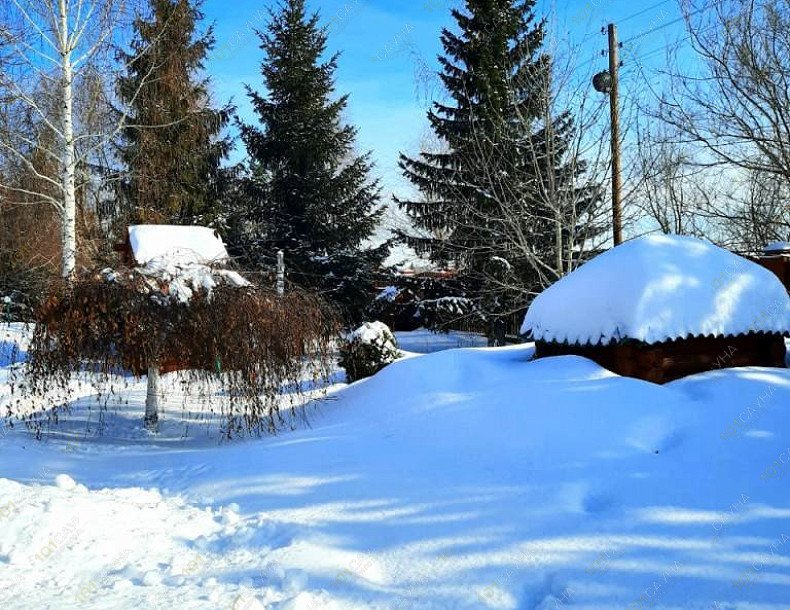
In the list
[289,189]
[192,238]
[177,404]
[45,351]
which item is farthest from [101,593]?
[289,189]

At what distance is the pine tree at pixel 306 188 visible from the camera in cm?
1759

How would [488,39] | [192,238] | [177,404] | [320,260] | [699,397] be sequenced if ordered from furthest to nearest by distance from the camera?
[320,260] → [488,39] → [192,238] → [177,404] → [699,397]

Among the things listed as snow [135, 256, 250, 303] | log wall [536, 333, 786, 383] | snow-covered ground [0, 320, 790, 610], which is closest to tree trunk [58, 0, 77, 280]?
snow [135, 256, 250, 303]

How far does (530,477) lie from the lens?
3.85 meters

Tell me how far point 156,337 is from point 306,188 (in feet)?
41.2

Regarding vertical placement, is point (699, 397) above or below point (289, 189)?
below

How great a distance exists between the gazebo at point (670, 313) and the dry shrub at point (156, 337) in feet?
10.8

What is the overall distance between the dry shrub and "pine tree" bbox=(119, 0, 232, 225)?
39.8 ft

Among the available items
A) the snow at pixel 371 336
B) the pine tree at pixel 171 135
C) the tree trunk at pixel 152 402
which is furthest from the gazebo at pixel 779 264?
the pine tree at pixel 171 135

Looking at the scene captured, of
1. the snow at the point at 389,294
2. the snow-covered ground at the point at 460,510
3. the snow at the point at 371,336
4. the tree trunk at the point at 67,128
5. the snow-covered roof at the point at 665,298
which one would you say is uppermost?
the tree trunk at the point at 67,128

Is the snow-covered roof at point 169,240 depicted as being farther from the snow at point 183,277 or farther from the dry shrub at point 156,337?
the dry shrub at point 156,337

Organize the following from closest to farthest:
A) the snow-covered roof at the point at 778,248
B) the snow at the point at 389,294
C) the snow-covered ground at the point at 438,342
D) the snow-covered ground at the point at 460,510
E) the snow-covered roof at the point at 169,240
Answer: the snow-covered ground at the point at 460,510 < the snow-covered roof at the point at 778,248 < the snow-covered roof at the point at 169,240 < the snow at the point at 389,294 < the snow-covered ground at the point at 438,342

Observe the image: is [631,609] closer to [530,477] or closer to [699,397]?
[530,477]

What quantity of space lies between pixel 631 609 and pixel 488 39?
15.2 metres
